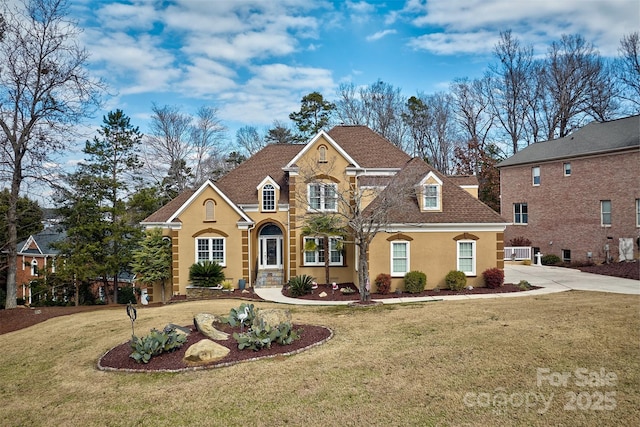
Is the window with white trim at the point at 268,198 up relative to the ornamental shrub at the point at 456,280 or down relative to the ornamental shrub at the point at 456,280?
up

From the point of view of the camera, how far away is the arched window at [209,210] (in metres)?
23.3

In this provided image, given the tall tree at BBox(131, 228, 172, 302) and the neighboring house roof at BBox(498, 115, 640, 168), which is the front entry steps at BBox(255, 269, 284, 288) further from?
the neighboring house roof at BBox(498, 115, 640, 168)

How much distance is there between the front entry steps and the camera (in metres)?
23.5

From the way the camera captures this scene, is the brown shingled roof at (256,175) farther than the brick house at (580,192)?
No

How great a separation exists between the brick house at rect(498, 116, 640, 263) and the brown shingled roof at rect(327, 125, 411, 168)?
13622mm

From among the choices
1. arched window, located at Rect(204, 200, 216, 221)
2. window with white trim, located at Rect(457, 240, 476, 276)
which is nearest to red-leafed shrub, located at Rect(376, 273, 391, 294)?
window with white trim, located at Rect(457, 240, 476, 276)

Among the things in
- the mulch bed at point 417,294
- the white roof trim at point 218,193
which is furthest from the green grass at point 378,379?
the white roof trim at point 218,193

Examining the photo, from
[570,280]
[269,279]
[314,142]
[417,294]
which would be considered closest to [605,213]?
[570,280]

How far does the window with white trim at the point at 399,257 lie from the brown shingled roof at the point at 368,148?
6.77m

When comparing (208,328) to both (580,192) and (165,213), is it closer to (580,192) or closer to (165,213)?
(165,213)

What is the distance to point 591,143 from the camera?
2938 cm

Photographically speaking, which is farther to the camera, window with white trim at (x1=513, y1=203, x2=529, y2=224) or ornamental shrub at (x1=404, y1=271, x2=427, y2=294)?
window with white trim at (x1=513, y1=203, x2=529, y2=224)

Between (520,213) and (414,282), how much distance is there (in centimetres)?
2004

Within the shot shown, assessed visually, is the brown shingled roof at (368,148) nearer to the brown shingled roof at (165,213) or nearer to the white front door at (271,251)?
the white front door at (271,251)
